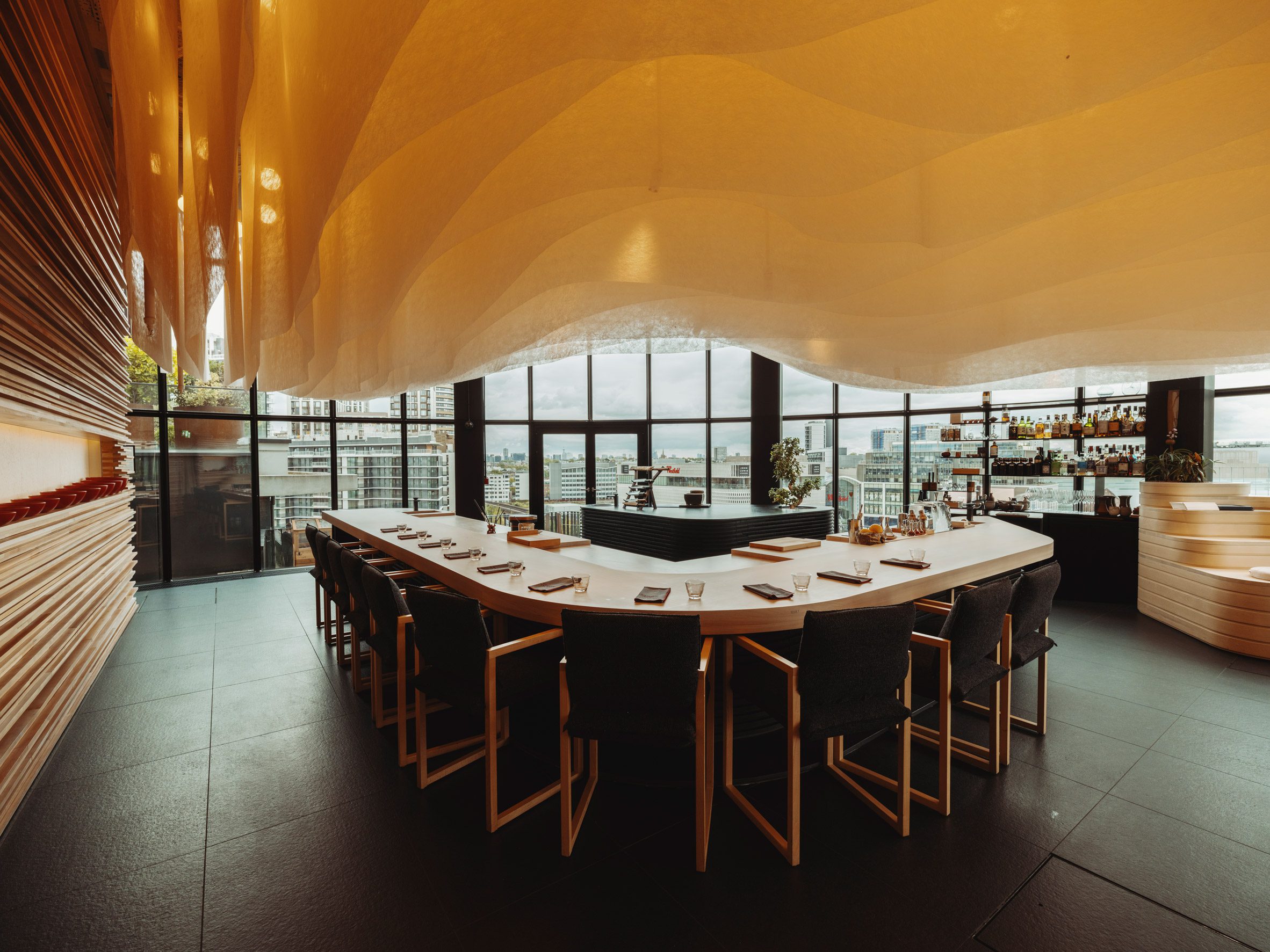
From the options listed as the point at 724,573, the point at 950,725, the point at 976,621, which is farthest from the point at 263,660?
the point at 976,621

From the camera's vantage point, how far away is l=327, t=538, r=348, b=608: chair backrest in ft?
12.2

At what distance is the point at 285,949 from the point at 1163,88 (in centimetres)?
416

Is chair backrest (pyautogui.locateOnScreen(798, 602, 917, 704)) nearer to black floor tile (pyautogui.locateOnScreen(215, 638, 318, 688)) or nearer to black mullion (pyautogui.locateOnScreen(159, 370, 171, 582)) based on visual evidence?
black floor tile (pyautogui.locateOnScreen(215, 638, 318, 688))

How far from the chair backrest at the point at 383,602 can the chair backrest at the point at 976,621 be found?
2618mm

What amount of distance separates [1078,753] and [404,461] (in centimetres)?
887

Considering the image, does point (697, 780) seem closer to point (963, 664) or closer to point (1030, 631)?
point (963, 664)

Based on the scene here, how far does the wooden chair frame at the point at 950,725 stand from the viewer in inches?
95.9

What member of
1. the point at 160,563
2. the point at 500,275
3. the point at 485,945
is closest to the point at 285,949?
the point at 485,945

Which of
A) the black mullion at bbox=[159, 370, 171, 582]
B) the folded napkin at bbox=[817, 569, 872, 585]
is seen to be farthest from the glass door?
the folded napkin at bbox=[817, 569, 872, 585]

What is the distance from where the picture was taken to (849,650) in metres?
2.10

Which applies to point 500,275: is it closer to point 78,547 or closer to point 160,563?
point 78,547

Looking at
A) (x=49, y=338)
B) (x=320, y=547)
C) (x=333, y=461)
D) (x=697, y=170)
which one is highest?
(x=697, y=170)

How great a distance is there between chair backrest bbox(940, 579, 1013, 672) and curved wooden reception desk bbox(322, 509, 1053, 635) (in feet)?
1.10

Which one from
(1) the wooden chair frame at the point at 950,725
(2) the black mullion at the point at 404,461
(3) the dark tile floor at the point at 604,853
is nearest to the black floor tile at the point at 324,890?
(3) the dark tile floor at the point at 604,853
